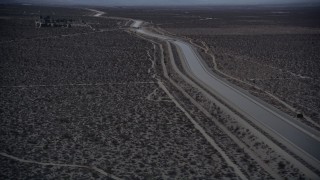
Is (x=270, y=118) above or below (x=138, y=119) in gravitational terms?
above

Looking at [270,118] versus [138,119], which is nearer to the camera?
[270,118]

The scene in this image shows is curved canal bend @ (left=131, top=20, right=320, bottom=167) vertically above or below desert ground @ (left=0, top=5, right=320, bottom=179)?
above

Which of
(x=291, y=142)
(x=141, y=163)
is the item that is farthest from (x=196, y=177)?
(x=291, y=142)

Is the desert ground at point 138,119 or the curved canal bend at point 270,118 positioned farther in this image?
the curved canal bend at point 270,118

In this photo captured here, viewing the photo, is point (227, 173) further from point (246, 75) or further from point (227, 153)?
point (246, 75)

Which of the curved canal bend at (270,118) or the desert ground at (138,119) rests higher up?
the curved canal bend at (270,118)

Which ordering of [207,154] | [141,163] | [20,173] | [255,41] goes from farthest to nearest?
[255,41] → [207,154] → [141,163] → [20,173]

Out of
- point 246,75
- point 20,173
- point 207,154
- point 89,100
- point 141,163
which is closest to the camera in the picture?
point 20,173

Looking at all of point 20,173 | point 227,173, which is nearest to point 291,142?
point 227,173

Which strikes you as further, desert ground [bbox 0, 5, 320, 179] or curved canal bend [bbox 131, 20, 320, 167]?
curved canal bend [bbox 131, 20, 320, 167]

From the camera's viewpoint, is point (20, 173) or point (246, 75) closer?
point (20, 173)
